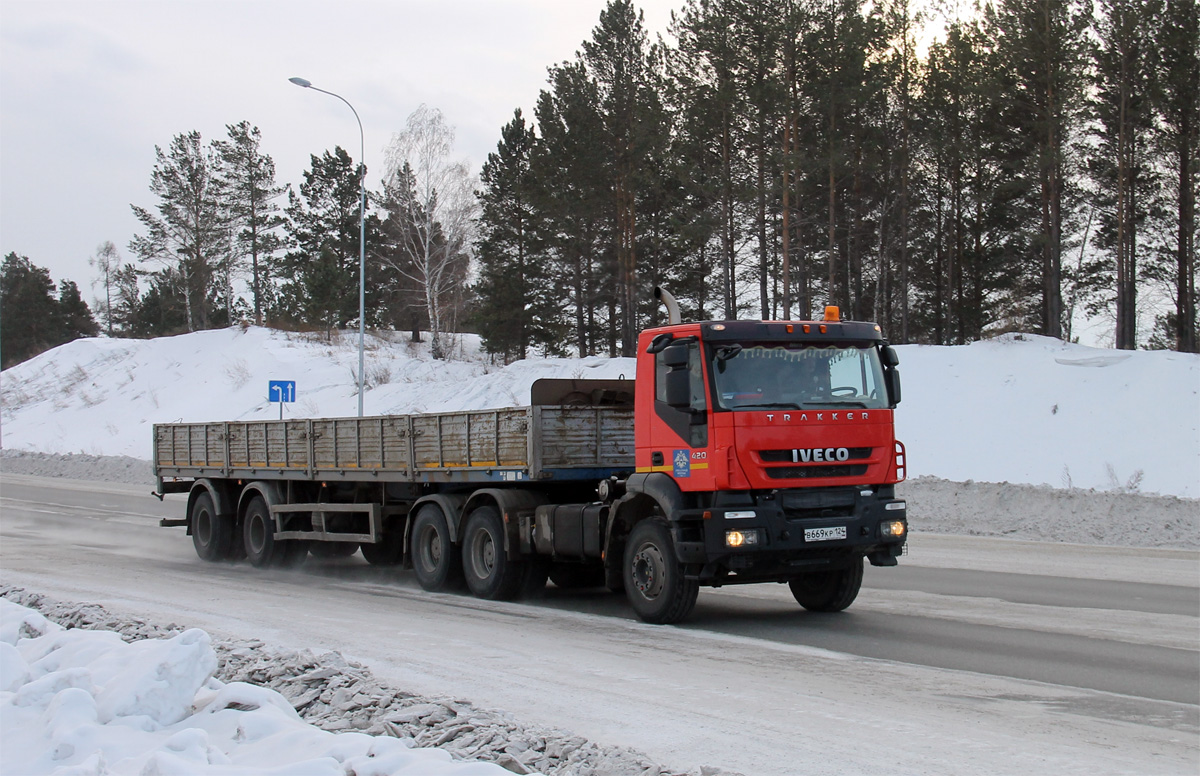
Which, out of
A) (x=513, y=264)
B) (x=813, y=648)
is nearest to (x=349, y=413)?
(x=513, y=264)

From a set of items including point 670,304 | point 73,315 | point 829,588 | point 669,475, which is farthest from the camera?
point 73,315

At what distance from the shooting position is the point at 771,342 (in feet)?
31.3

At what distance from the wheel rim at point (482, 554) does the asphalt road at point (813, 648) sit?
0.41 metres

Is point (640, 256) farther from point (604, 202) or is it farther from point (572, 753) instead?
point (572, 753)

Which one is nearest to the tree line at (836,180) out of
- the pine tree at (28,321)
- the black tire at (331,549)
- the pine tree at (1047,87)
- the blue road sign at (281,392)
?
the pine tree at (1047,87)

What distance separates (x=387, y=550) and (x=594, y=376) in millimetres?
24253

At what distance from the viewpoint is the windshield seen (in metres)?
9.34

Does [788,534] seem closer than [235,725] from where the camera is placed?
No

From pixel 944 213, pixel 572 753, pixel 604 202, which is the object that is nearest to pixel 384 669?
pixel 572 753

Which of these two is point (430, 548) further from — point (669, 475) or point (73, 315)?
point (73, 315)

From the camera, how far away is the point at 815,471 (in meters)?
9.41

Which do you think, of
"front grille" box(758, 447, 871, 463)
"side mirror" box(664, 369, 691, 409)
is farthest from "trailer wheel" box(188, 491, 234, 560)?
"front grille" box(758, 447, 871, 463)

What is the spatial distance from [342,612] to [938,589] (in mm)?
6588

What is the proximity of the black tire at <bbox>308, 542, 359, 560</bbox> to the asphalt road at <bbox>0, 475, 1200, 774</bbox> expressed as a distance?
47 centimetres
